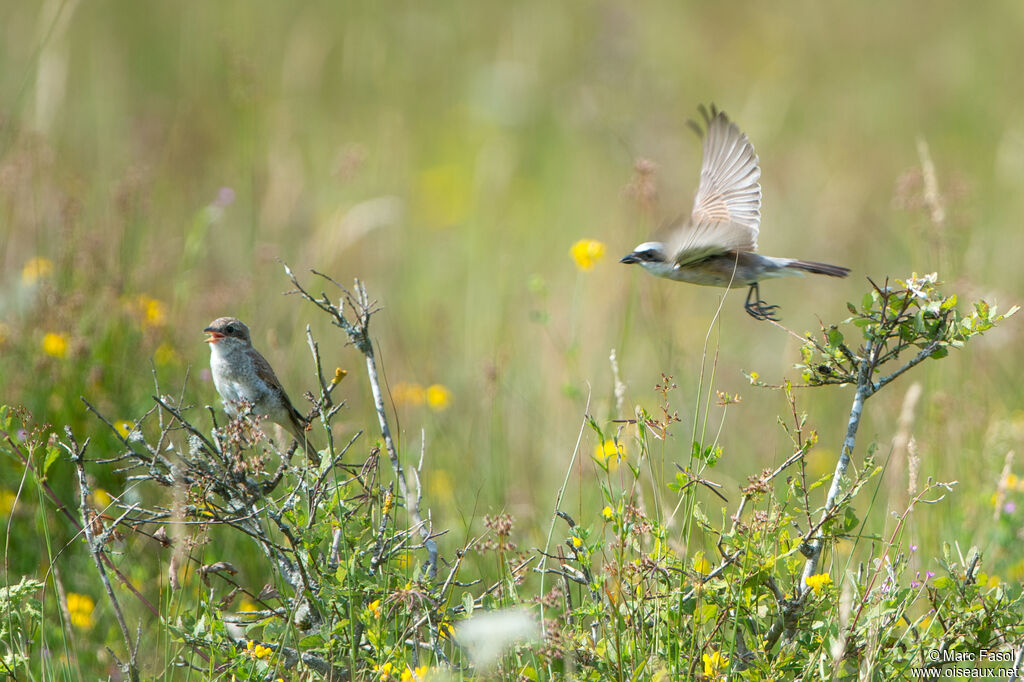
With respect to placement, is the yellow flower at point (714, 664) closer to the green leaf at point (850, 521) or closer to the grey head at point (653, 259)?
the green leaf at point (850, 521)

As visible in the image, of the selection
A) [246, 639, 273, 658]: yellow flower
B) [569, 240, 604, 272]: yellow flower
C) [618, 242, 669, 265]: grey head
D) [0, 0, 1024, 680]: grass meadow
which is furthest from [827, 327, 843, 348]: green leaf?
[569, 240, 604, 272]: yellow flower

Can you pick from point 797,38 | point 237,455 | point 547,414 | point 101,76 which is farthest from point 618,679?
point 797,38

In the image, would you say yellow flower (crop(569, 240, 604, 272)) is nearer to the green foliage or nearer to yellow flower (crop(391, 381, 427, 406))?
yellow flower (crop(391, 381, 427, 406))

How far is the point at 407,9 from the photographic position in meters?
12.6

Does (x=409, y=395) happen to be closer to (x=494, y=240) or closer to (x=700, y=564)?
(x=700, y=564)

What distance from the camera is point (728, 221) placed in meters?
4.23

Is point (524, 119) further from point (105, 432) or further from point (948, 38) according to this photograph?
point (105, 432)

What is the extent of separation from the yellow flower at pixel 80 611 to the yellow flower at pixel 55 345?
4.08ft

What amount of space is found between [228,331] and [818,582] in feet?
8.75

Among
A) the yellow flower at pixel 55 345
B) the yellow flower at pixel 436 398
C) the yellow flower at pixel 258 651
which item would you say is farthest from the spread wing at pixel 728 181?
the yellow flower at pixel 55 345

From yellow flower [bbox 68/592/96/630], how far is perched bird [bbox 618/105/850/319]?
246 centimetres

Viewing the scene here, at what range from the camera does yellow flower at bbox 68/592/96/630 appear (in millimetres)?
3998

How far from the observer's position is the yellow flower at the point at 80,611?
4.00 meters

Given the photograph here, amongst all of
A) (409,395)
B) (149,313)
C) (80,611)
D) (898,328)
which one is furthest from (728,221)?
(80,611)
